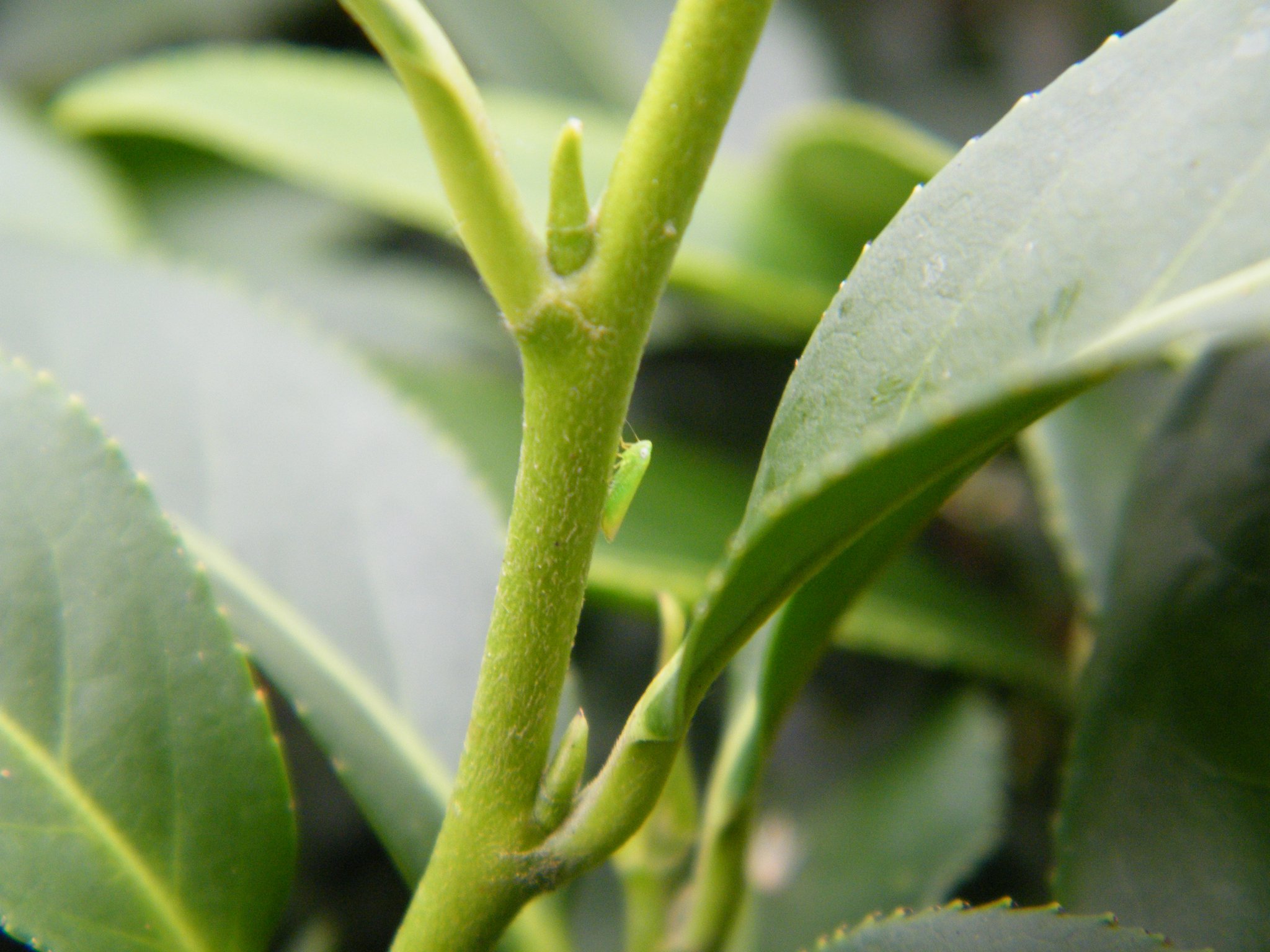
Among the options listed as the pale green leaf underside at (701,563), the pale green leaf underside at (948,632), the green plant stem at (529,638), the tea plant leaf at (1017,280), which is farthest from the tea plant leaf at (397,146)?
the green plant stem at (529,638)

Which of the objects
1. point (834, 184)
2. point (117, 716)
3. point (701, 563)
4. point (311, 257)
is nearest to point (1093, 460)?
point (701, 563)

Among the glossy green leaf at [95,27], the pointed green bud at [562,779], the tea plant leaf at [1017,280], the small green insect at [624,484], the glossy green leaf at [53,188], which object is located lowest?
the pointed green bud at [562,779]

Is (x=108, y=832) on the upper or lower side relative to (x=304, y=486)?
lower

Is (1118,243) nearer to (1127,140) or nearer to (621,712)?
(1127,140)

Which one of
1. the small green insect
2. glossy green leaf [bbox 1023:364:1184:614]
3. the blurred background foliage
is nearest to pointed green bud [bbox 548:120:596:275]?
the small green insect

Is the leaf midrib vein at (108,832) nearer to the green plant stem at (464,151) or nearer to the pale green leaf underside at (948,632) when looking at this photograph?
the green plant stem at (464,151)

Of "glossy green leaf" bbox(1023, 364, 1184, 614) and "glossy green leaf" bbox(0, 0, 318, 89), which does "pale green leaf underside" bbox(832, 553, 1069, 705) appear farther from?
"glossy green leaf" bbox(0, 0, 318, 89)

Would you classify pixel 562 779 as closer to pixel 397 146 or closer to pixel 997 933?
pixel 997 933
